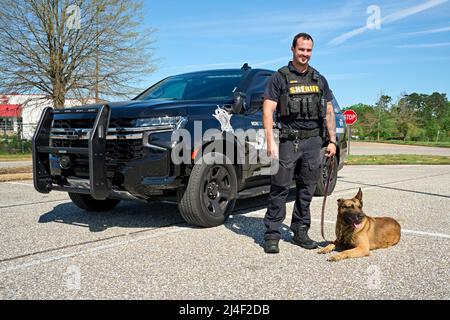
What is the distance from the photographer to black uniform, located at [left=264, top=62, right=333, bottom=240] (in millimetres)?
4094

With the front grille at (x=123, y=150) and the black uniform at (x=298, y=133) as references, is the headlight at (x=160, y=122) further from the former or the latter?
the black uniform at (x=298, y=133)

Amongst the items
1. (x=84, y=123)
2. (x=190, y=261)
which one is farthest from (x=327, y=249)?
(x=84, y=123)

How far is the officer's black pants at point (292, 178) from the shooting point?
418cm

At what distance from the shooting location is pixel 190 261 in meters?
3.81

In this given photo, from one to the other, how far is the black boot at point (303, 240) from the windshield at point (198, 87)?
6.54 feet

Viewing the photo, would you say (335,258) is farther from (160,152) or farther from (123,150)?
(123,150)

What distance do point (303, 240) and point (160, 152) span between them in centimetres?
166

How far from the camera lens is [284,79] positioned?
4.10 meters

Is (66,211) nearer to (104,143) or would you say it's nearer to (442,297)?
(104,143)

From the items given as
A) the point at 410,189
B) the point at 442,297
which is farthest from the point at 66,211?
the point at 410,189

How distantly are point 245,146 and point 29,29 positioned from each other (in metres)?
12.5

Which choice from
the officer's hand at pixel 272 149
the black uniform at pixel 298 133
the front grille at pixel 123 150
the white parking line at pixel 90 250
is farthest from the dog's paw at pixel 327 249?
the front grille at pixel 123 150

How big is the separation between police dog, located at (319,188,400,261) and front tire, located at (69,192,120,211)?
3256 millimetres

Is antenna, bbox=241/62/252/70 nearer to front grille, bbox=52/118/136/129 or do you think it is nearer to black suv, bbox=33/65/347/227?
black suv, bbox=33/65/347/227
